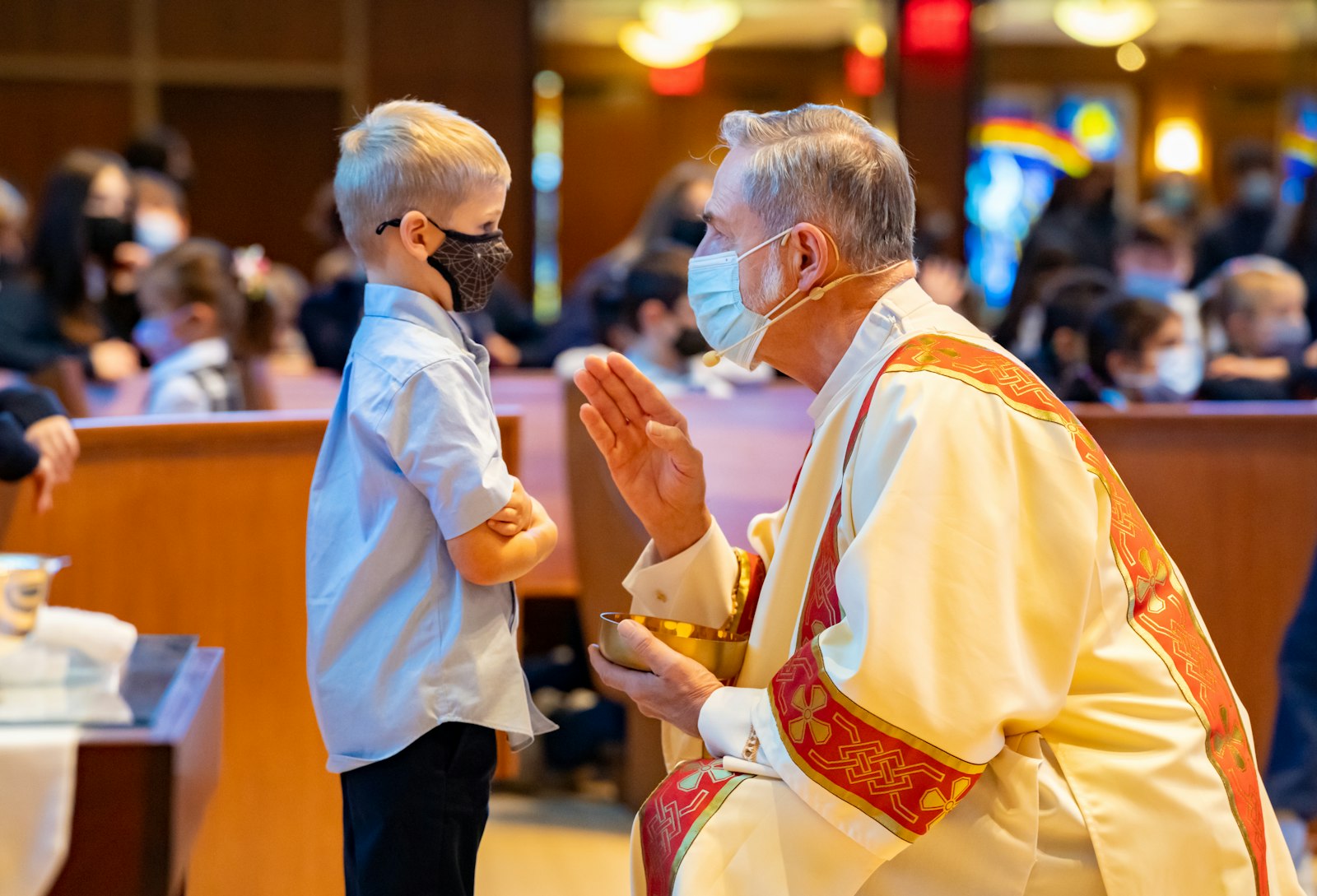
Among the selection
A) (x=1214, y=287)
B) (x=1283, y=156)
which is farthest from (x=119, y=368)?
(x=1283, y=156)

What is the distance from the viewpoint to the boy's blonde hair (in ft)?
6.75

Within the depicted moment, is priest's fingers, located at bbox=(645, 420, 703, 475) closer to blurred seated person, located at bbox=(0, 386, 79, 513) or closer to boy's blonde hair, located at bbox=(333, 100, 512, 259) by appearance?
boy's blonde hair, located at bbox=(333, 100, 512, 259)

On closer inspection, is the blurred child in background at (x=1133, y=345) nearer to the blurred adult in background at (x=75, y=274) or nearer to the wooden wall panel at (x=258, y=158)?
the blurred adult in background at (x=75, y=274)

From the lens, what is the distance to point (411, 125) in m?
2.05

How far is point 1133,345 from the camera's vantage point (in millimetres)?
4438

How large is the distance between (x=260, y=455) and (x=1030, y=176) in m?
9.84

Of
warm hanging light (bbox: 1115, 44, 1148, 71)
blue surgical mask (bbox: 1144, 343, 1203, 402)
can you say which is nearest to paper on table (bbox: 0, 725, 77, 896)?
blue surgical mask (bbox: 1144, 343, 1203, 402)

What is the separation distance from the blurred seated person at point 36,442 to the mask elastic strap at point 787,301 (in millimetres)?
1297

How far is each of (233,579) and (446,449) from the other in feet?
3.96

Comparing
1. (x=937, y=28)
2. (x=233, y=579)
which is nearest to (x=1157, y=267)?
(x=937, y=28)

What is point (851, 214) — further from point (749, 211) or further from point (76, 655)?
point (76, 655)

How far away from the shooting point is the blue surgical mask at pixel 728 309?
6.81ft

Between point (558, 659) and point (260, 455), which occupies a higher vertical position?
point (260, 455)

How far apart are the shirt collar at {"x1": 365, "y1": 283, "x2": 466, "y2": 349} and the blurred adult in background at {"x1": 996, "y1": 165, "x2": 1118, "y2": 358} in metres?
4.12
